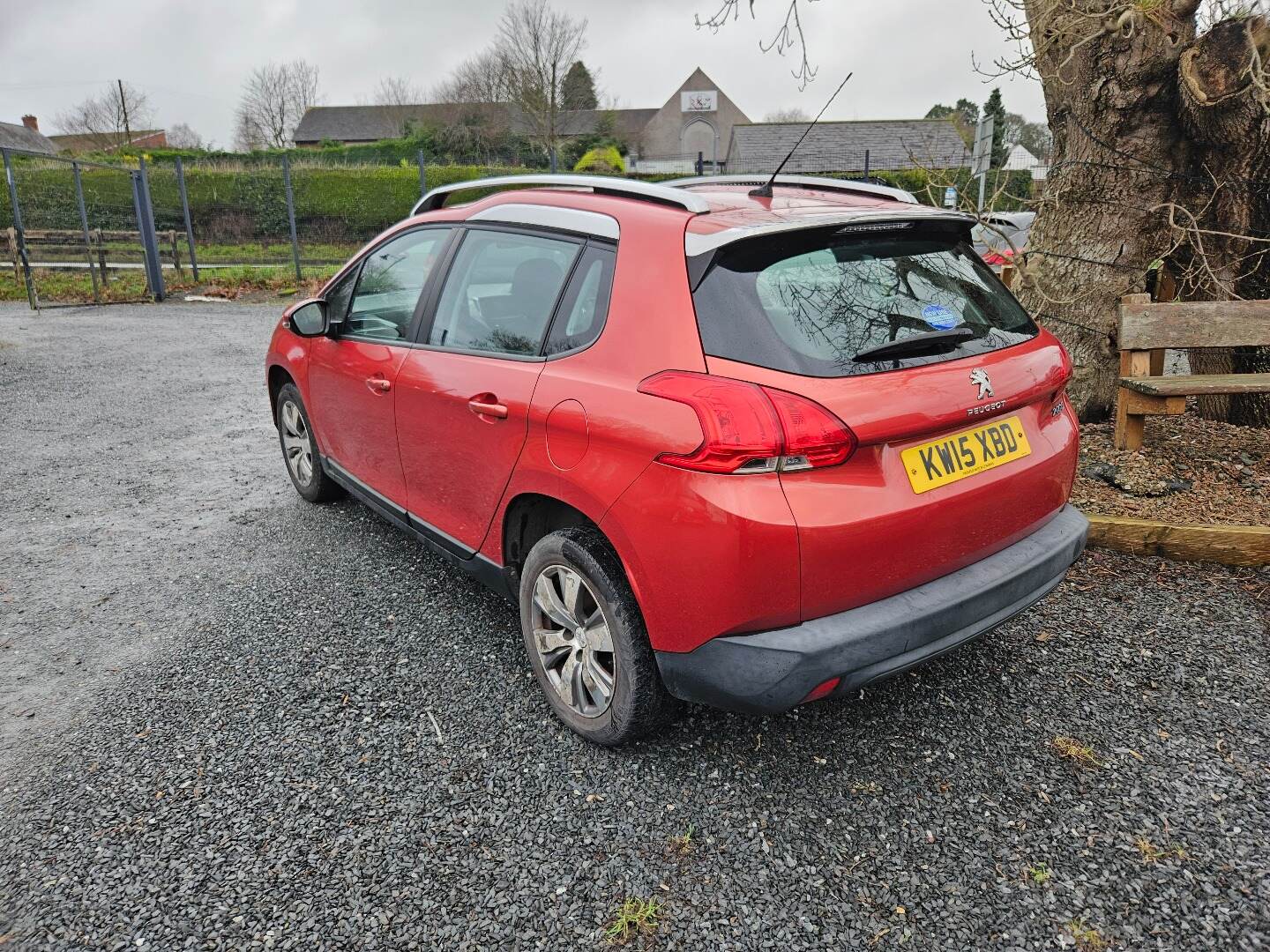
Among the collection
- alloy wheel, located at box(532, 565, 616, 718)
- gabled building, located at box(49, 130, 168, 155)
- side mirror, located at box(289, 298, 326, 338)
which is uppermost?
gabled building, located at box(49, 130, 168, 155)

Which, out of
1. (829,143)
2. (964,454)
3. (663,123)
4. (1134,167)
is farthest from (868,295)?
(663,123)

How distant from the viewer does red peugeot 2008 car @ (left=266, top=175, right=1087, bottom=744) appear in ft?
7.38

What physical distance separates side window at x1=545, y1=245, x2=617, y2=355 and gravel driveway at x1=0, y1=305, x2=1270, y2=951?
1.32 meters

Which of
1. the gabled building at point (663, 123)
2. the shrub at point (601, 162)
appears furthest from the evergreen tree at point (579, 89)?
the gabled building at point (663, 123)

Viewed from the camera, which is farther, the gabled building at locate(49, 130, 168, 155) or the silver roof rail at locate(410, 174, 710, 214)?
the gabled building at locate(49, 130, 168, 155)

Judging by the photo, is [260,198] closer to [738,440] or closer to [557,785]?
[557,785]

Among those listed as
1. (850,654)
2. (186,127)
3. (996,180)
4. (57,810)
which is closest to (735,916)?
(850,654)

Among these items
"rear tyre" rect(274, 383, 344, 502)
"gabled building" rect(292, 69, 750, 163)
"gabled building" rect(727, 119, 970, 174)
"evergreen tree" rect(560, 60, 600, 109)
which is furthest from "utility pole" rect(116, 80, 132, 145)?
"rear tyre" rect(274, 383, 344, 502)

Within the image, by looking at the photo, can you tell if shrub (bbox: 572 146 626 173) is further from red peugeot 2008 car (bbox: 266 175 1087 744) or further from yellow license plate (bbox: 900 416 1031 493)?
yellow license plate (bbox: 900 416 1031 493)

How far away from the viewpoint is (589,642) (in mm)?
2775

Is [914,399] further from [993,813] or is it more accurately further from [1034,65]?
[1034,65]

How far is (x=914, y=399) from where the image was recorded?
238 cm

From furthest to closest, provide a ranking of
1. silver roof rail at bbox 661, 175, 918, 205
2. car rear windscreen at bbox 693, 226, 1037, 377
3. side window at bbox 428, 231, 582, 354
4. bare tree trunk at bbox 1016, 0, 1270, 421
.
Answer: bare tree trunk at bbox 1016, 0, 1270, 421 < silver roof rail at bbox 661, 175, 918, 205 < side window at bbox 428, 231, 582, 354 < car rear windscreen at bbox 693, 226, 1037, 377

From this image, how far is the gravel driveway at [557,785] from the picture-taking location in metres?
2.18
